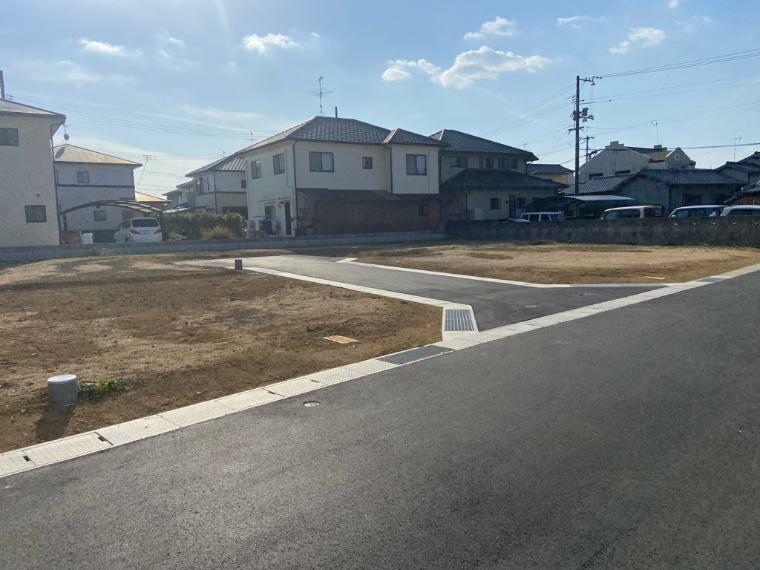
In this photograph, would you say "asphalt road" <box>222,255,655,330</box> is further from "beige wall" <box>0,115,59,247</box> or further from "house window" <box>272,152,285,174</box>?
"house window" <box>272,152,285,174</box>

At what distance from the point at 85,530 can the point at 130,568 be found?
0.53 meters

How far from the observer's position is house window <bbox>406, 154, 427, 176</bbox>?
35.5 meters

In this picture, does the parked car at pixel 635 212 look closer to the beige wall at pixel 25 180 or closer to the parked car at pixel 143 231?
the parked car at pixel 143 231

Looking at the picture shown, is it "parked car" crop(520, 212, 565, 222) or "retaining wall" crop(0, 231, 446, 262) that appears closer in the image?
"retaining wall" crop(0, 231, 446, 262)

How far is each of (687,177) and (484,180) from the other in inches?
628

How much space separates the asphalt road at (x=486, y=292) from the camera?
966cm

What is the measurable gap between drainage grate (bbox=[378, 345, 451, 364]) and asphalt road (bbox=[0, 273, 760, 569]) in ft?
3.23

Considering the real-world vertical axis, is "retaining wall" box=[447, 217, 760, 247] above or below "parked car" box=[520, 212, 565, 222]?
below

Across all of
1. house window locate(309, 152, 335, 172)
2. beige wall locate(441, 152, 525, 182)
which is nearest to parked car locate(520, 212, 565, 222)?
beige wall locate(441, 152, 525, 182)

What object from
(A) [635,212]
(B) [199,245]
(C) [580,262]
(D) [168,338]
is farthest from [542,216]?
(D) [168,338]

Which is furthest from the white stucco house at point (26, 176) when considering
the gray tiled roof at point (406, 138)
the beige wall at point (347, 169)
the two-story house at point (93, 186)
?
the gray tiled roof at point (406, 138)

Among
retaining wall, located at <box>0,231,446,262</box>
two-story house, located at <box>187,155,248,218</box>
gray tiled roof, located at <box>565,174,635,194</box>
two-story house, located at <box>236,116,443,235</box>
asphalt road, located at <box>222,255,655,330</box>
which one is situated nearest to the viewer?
asphalt road, located at <box>222,255,655,330</box>

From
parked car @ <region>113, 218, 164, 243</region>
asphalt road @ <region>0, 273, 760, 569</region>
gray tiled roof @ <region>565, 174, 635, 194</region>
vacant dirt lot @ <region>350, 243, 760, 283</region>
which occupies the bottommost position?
asphalt road @ <region>0, 273, 760, 569</region>

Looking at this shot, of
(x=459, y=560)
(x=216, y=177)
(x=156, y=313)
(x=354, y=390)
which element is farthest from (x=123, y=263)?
(x=216, y=177)
